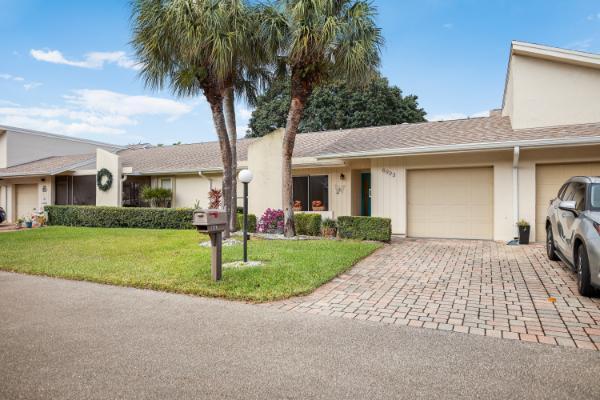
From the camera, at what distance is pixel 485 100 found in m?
25.0

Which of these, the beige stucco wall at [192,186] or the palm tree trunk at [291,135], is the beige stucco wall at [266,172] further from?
the beige stucco wall at [192,186]

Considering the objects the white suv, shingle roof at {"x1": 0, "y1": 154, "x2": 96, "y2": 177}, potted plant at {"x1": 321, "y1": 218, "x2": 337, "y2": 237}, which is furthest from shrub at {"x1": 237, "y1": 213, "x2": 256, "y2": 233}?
shingle roof at {"x1": 0, "y1": 154, "x2": 96, "y2": 177}

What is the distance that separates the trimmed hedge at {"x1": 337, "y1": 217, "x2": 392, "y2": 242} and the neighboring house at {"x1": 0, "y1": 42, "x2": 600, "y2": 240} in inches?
57.6

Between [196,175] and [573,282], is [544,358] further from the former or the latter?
[196,175]

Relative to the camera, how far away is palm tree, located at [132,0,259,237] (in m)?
9.80

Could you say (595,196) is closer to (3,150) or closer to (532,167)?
(532,167)

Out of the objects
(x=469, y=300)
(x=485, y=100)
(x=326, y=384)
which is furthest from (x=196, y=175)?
(x=485, y=100)

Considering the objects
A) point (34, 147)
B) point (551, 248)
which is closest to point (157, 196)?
point (34, 147)

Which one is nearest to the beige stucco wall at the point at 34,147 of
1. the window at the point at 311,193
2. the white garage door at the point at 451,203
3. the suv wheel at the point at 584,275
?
the window at the point at 311,193

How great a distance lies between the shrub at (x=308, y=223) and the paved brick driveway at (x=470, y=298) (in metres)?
3.76

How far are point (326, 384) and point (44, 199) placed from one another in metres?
21.5

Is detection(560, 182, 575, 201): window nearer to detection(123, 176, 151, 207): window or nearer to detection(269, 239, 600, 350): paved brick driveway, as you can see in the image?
detection(269, 239, 600, 350): paved brick driveway

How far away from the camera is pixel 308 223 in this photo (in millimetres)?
11953

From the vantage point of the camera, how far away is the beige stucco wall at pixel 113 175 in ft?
56.9
